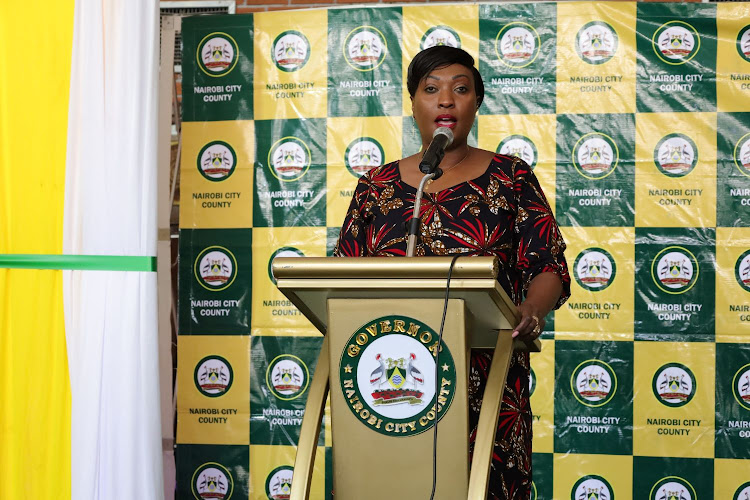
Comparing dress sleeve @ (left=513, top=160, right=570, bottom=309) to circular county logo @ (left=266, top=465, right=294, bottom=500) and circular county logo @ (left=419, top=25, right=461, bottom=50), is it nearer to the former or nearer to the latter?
circular county logo @ (left=419, top=25, right=461, bottom=50)

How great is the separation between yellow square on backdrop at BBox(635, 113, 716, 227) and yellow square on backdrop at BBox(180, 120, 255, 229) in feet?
5.19

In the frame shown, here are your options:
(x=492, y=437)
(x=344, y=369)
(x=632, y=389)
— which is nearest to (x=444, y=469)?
(x=492, y=437)

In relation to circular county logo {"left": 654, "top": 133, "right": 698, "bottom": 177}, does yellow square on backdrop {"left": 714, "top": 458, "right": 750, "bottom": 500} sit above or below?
below

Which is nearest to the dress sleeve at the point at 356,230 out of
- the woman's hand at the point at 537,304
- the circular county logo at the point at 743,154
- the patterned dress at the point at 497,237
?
the patterned dress at the point at 497,237

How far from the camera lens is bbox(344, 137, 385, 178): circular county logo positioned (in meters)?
3.42

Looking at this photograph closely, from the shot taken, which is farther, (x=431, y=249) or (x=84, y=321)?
(x=84, y=321)

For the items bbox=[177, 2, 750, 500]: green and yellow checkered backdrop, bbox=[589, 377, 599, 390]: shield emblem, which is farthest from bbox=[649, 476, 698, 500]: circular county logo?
bbox=[589, 377, 599, 390]: shield emblem

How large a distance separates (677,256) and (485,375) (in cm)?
184

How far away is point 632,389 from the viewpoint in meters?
3.24

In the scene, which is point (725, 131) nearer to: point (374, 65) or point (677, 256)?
point (677, 256)

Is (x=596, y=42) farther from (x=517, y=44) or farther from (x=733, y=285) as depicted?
(x=733, y=285)

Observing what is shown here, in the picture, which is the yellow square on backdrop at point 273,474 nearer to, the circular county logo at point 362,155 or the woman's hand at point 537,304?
the circular county logo at point 362,155

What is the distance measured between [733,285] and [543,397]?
33.3 inches

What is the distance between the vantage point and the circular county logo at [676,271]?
10.6ft
